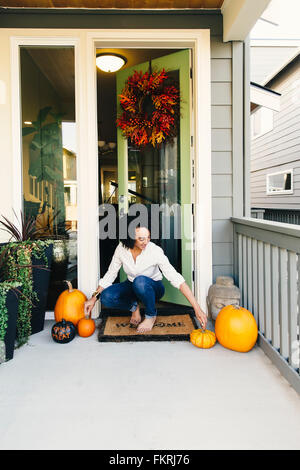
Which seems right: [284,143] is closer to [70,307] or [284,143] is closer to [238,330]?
[238,330]

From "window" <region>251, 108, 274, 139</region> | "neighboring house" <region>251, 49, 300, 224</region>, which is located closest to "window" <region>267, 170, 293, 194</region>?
"neighboring house" <region>251, 49, 300, 224</region>

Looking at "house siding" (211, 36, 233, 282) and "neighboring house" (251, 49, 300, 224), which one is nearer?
"house siding" (211, 36, 233, 282)

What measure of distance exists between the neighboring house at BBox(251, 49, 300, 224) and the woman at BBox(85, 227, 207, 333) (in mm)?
5093

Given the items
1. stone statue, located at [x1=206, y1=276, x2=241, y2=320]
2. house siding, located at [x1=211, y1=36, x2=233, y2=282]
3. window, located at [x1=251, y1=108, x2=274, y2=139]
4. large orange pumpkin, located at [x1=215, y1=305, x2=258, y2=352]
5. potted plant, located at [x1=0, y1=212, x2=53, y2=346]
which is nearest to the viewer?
large orange pumpkin, located at [x1=215, y1=305, x2=258, y2=352]

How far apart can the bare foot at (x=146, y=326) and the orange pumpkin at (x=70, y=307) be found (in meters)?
0.47

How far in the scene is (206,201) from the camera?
2.89 m

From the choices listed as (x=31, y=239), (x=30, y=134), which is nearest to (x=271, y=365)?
(x=31, y=239)

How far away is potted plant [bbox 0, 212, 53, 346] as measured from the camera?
2.34 m

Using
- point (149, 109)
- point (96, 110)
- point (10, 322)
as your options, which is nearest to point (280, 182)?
point (149, 109)

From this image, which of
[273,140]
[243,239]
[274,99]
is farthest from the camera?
[273,140]

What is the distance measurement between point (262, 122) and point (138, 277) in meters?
7.81

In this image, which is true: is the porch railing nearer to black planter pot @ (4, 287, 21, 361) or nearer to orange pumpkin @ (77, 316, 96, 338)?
orange pumpkin @ (77, 316, 96, 338)

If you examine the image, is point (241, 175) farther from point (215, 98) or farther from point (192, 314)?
point (192, 314)
